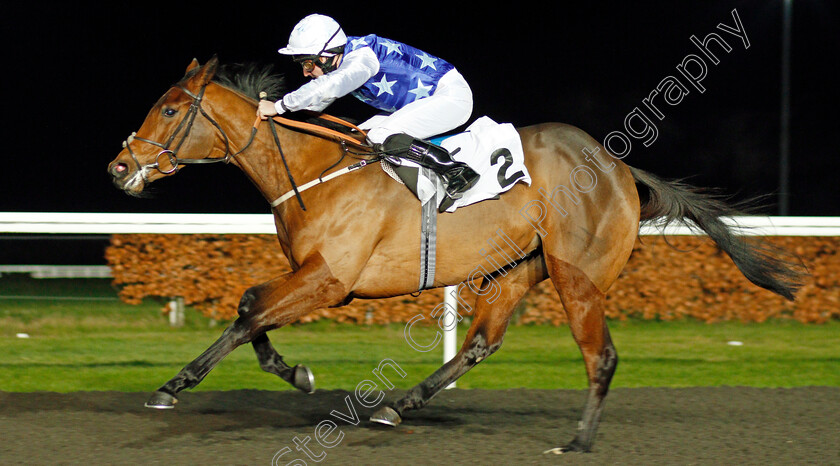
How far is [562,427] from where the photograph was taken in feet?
12.8

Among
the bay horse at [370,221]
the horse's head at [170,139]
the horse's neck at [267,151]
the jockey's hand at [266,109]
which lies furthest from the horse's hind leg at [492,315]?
the horse's head at [170,139]

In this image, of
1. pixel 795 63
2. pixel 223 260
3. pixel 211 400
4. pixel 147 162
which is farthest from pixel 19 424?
pixel 795 63

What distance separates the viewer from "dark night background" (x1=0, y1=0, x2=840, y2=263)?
47.6 feet

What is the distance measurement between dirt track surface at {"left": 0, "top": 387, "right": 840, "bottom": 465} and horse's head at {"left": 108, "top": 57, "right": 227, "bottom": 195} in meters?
1.09

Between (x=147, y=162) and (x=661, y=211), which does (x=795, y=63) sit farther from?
(x=147, y=162)

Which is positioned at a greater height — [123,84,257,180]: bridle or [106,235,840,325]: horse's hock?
[123,84,257,180]: bridle

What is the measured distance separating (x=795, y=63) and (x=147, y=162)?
1586cm

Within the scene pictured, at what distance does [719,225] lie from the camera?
4121 millimetres

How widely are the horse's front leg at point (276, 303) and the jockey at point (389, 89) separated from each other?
0.62 m

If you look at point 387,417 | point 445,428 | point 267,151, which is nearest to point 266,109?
point 267,151

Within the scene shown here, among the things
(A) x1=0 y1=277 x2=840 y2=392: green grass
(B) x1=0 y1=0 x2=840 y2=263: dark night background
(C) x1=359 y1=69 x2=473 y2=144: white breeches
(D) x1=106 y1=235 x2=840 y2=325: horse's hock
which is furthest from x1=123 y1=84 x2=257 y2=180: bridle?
(B) x1=0 y1=0 x2=840 y2=263: dark night background

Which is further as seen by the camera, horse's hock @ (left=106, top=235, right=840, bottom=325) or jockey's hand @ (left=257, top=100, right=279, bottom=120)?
horse's hock @ (left=106, top=235, right=840, bottom=325)

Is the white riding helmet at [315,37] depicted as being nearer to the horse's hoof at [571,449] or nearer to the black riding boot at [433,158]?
the black riding boot at [433,158]

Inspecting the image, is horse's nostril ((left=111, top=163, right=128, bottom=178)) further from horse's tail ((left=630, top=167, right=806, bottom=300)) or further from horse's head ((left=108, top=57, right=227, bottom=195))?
horse's tail ((left=630, top=167, right=806, bottom=300))
